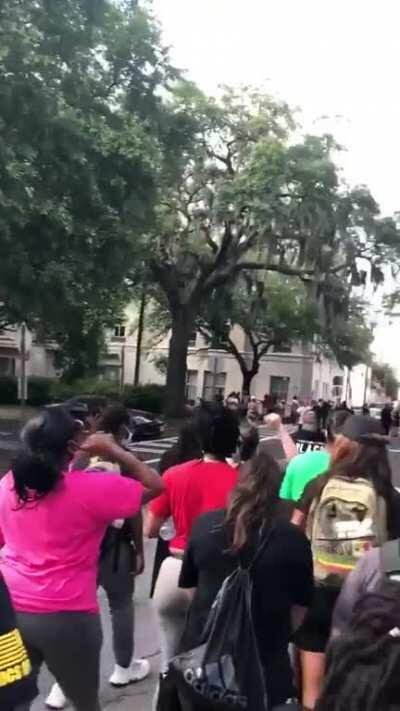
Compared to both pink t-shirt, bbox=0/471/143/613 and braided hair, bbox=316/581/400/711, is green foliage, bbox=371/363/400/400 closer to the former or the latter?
pink t-shirt, bbox=0/471/143/613

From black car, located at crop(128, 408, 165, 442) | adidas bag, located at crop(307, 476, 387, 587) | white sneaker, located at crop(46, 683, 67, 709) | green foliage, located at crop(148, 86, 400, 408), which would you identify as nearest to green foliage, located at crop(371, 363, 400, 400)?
green foliage, located at crop(148, 86, 400, 408)

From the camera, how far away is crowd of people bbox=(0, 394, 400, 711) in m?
3.09

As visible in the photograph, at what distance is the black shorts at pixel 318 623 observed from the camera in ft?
12.8

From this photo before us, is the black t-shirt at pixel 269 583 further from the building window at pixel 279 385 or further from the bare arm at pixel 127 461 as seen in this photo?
the building window at pixel 279 385

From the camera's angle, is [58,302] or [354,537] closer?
[354,537]

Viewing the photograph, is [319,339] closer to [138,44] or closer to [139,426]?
[139,426]

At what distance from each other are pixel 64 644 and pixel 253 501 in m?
0.87

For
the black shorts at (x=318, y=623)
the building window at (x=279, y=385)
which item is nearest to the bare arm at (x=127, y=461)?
the black shorts at (x=318, y=623)

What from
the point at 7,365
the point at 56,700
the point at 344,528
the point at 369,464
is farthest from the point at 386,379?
the point at 344,528

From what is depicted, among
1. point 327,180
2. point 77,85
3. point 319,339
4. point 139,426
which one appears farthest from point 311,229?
point 319,339

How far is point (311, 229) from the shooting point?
103 feet

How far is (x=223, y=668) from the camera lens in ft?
9.47

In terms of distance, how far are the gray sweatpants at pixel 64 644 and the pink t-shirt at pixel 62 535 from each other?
35 mm

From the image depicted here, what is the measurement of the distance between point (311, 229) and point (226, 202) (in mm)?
3049
